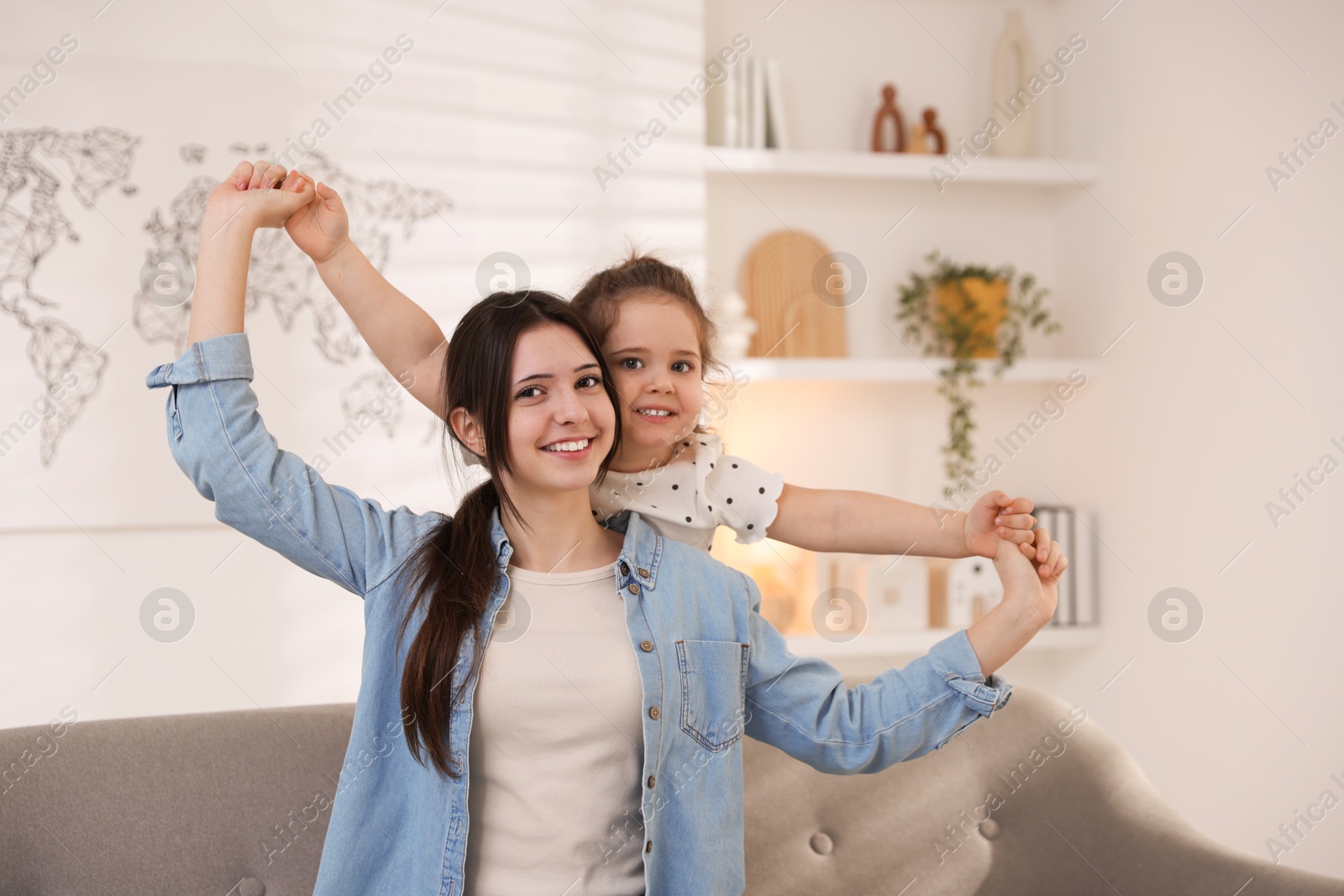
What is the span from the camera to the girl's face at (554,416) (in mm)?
1247

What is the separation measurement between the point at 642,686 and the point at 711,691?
106 millimetres

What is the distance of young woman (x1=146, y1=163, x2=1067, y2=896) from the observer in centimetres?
122

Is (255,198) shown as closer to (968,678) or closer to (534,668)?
(534,668)

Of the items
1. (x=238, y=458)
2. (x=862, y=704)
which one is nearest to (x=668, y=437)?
(x=862, y=704)

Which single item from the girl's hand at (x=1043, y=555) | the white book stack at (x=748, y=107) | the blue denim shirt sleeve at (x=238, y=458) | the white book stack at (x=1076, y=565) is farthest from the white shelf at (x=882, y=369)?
the blue denim shirt sleeve at (x=238, y=458)

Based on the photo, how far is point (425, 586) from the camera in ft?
4.15

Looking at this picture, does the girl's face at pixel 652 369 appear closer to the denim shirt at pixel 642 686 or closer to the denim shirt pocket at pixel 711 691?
the denim shirt at pixel 642 686

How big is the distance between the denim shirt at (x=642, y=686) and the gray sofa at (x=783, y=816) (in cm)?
38

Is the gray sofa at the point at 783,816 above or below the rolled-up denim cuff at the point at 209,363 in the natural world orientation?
below

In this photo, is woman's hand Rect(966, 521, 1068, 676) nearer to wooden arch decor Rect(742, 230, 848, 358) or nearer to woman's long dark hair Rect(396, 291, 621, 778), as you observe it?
woman's long dark hair Rect(396, 291, 621, 778)

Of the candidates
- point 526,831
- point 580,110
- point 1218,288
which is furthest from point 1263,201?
point 526,831

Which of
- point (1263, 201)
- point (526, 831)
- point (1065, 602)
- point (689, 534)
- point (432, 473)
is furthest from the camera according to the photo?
point (1065, 602)

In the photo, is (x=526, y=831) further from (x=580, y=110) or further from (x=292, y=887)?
(x=580, y=110)

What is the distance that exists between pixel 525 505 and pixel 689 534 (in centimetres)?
28
